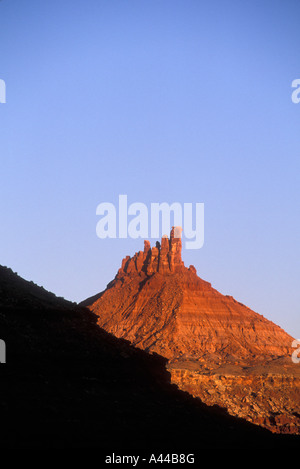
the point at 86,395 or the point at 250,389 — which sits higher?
the point at 86,395

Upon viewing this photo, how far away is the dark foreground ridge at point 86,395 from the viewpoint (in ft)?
81.0

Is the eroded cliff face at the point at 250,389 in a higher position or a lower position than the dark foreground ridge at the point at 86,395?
lower

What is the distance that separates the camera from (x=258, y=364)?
178750 mm

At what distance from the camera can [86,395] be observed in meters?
28.8

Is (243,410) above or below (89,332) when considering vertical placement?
below

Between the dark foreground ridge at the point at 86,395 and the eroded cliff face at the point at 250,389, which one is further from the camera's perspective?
the eroded cliff face at the point at 250,389

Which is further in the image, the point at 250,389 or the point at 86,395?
the point at 250,389

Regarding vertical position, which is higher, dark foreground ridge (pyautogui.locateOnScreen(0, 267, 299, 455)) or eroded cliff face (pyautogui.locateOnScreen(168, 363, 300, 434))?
dark foreground ridge (pyautogui.locateOnScreen(0, 267, 299, 455))

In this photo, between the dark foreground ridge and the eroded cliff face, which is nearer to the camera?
the dark foreground ridge

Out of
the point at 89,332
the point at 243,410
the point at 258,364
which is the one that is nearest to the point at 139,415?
the point at 89,332

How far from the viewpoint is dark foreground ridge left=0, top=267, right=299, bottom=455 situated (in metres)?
24.7
